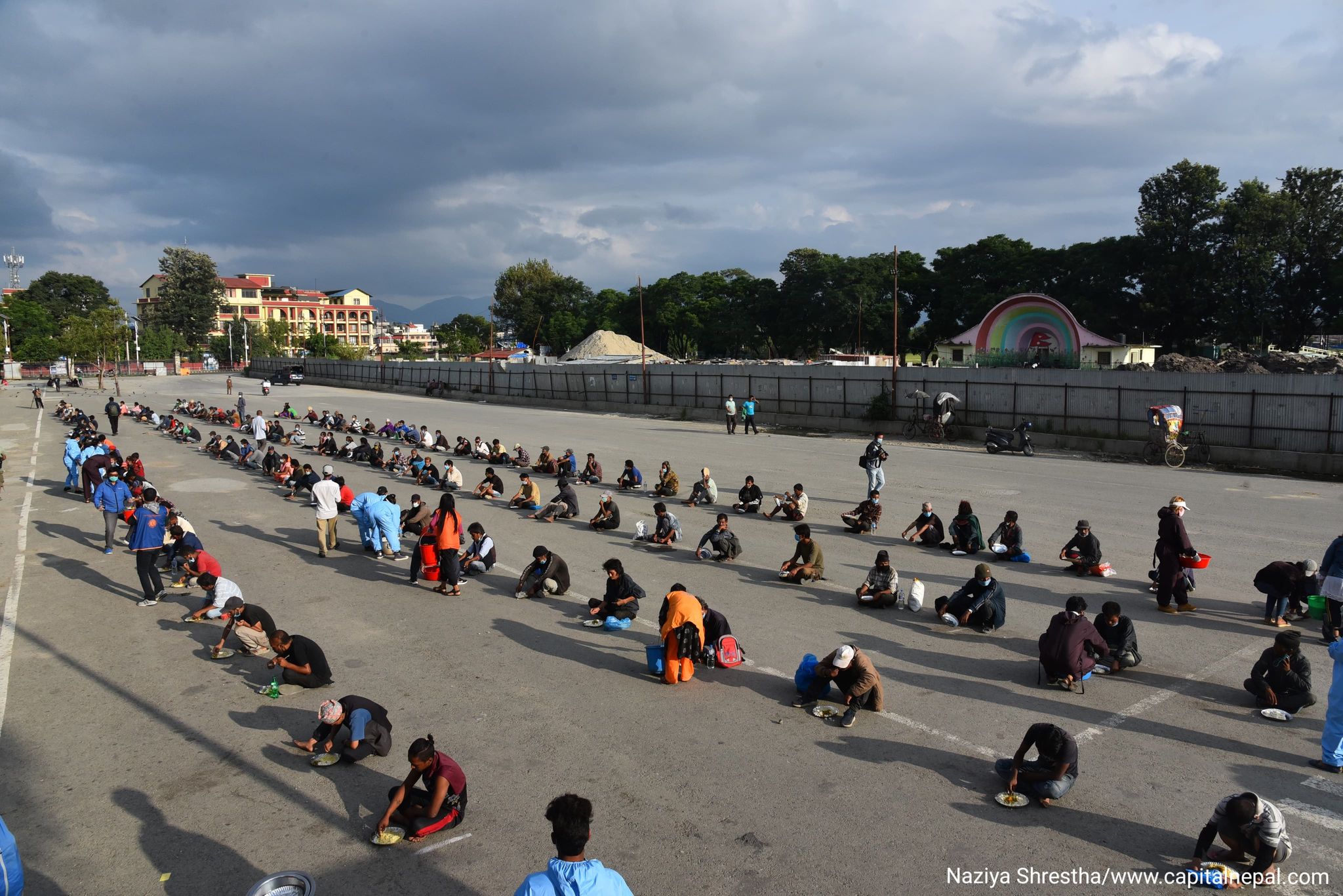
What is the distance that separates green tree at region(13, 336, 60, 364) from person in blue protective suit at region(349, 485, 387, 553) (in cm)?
11096

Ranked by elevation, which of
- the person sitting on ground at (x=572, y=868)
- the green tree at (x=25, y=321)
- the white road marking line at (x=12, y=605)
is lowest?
the white road marking line at (x=12, y=605)

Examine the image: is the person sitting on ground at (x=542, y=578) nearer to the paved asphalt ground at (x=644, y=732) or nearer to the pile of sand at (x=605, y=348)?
the paved asphalt ground at (x=644, y=732)

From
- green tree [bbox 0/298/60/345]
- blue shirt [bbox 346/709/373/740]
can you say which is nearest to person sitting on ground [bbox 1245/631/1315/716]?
blue shirt [bbox 346/709/373/740]

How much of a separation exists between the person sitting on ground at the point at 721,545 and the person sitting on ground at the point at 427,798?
27.5ft

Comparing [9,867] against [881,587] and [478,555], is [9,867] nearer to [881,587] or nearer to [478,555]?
[478,555]

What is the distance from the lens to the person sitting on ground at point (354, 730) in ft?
25.0

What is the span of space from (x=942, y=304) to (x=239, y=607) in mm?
67214

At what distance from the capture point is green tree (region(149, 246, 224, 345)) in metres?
122

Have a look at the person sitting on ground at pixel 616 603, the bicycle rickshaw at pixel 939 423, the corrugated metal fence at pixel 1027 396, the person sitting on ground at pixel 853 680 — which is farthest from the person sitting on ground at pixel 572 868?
the bicycle rickshaw at pixel 939 423

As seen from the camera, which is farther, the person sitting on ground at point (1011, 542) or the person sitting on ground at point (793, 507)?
the person sitting on ground at point (793, 507)

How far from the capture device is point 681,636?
932cm

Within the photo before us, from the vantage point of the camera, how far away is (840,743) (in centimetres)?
786

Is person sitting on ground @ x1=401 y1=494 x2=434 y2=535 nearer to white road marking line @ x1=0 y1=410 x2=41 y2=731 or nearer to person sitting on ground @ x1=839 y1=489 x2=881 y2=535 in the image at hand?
white road marking line @ x1=0 y1=410 x2=41 y2=731

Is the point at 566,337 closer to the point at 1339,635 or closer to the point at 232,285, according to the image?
the point at 232,285
